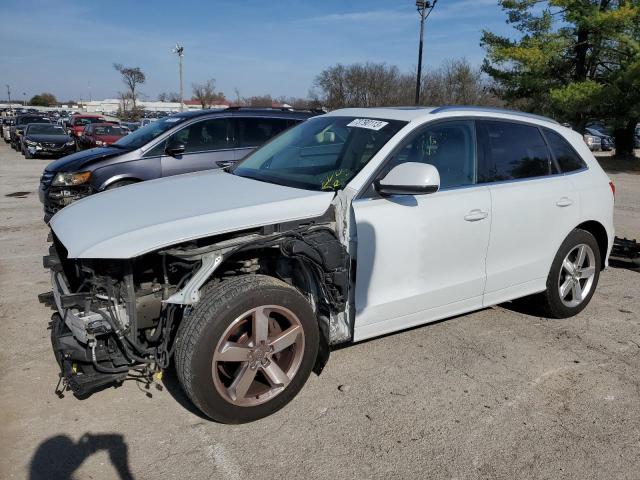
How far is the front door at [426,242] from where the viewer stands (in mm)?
3344

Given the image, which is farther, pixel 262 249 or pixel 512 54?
pixel 512 54

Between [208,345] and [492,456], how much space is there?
1608 millimetres

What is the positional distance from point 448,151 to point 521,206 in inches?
29.0

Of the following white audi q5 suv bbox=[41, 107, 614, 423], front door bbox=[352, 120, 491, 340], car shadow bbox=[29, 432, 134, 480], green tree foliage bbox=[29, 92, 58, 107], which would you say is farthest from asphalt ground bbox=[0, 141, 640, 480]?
green tree foliage bbox=[29, 92, 58, 107]

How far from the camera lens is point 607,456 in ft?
9.29

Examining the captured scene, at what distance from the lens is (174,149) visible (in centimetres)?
761

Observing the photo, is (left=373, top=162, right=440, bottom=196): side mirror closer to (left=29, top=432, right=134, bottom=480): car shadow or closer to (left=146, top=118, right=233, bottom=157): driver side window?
(left=29, top=432, right=134, bottom=480): car shadow

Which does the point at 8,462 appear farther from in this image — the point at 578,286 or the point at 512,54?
the point at 512,54

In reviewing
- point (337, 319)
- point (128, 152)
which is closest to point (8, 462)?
point (337, 319)

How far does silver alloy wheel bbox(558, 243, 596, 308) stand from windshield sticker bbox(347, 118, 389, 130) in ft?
6.67

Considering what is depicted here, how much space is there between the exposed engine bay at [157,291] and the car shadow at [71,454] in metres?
0.28

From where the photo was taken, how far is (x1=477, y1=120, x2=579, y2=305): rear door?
394 cm

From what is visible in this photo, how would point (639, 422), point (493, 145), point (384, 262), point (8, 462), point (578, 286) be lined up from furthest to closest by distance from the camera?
1. point (578, 286)
2. point (493, 145)
3. point (384, 262)
4. point (639, 422)
5. point (8, 462)

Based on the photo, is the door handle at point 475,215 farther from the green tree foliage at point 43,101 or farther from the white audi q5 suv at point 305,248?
the green tree foliage at point 43,101
